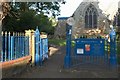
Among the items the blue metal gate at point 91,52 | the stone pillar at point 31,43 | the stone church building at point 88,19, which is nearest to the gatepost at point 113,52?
the blue metal gate at point 91,52

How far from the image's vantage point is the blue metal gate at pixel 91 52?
45.3ft

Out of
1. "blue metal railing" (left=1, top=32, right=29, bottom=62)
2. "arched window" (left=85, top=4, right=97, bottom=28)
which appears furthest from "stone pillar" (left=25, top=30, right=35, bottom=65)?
"arched window" (left=85, top=4, right=97, bottom=28)

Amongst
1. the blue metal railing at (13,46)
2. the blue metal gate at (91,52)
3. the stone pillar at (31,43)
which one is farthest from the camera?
the stone pillar at (31,43)

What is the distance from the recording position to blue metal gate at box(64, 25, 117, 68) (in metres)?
13.8

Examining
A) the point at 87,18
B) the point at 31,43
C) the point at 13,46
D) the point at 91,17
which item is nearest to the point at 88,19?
the point at 87,18

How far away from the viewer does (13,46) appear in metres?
11.2

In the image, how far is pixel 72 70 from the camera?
13.2 metres

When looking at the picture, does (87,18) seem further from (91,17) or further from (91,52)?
(91,52)

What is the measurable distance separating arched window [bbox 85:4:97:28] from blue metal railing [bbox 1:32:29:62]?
26.5m

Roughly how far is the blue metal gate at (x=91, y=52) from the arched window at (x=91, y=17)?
24.7m

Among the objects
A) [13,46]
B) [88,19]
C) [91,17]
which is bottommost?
[13,46]

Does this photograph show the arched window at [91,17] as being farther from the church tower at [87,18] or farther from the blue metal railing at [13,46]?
the blue metal railing at [13,46]

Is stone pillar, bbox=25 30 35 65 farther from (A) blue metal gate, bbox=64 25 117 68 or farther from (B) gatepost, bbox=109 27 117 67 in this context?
(B) gatepost, bbox=109 27 117 67

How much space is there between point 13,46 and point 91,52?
4378 millimetres
